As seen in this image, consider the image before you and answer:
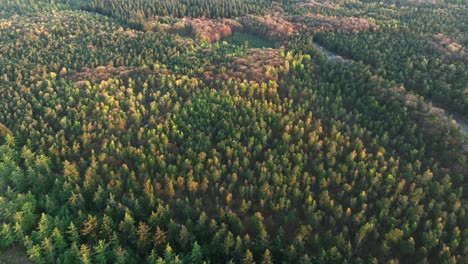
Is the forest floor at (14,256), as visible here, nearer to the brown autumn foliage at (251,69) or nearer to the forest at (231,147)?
the forest at (231,147)

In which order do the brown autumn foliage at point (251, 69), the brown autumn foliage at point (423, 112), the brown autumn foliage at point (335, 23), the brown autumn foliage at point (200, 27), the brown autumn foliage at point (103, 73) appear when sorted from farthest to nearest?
the brown autumn foliage at point (200, 27) < the brown autumn foliage at point (335, 23) < the brown autumn foliage at point (251, 69) < the brown autumn foliage at point (103, 73) < the brown autumn foliage at point (423, 112)

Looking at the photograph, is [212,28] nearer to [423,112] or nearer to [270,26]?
[270,26]

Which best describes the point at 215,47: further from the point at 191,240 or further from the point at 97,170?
the point at 191,240

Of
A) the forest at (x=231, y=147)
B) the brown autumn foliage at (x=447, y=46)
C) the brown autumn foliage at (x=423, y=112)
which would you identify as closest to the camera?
the forest at (x=231, y=147)

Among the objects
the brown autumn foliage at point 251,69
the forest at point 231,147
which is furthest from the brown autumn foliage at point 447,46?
the brown autumn foliage at point 251,69

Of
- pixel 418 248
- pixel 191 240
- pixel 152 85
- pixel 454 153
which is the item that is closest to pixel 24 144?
pixel 152 85

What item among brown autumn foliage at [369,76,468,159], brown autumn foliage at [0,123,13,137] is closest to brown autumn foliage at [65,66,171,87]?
brown autumn foliage at [0,123,13,137]

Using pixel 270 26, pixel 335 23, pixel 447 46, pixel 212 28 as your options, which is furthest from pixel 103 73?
pixel 447 46
